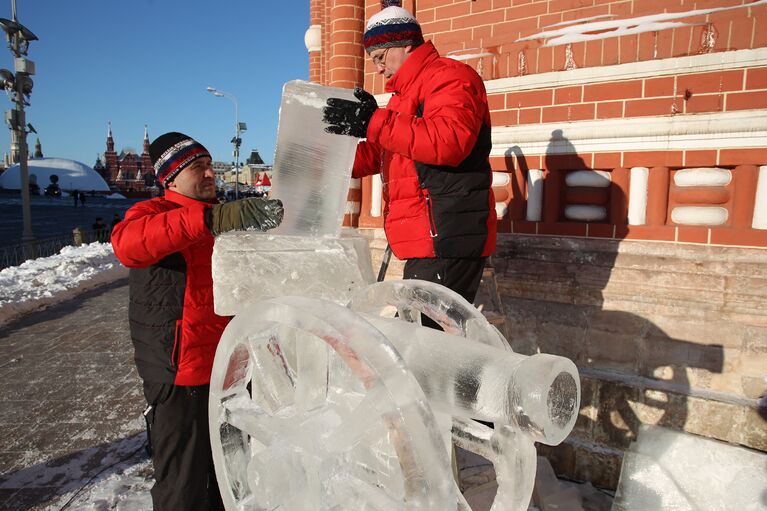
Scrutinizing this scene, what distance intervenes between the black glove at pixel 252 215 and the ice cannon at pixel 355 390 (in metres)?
0.17

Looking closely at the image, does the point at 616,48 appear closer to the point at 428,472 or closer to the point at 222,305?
the point at 222,305

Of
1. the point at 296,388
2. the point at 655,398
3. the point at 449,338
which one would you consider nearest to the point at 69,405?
the point at 296,388

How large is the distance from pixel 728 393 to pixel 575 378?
236 cm

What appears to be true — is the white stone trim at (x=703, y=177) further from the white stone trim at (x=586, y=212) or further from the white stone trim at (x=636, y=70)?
the white stone trim at (x=636, y=70)

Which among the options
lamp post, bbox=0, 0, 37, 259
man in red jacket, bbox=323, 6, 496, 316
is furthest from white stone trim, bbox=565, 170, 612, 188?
lamp post, bbox=0, 0, 37, 259

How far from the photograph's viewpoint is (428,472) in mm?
862

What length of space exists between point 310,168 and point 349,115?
0.81 ft

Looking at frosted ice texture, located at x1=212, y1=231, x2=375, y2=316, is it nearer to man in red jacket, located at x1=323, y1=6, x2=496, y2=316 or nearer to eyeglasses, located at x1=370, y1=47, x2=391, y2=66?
man in red jacket, located at x1=323, y1=6, x2=496, y2=316

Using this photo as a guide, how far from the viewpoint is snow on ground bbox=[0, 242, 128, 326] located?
683 centimetres

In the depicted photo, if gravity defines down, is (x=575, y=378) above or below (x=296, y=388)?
above

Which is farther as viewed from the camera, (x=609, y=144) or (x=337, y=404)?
(x=609, y=144)

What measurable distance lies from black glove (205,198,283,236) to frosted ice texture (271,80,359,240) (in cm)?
6

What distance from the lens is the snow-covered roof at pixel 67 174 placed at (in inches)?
2876

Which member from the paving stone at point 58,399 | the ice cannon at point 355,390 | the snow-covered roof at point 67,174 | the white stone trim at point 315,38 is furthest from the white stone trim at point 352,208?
the snow-covered roof at point 67,174
